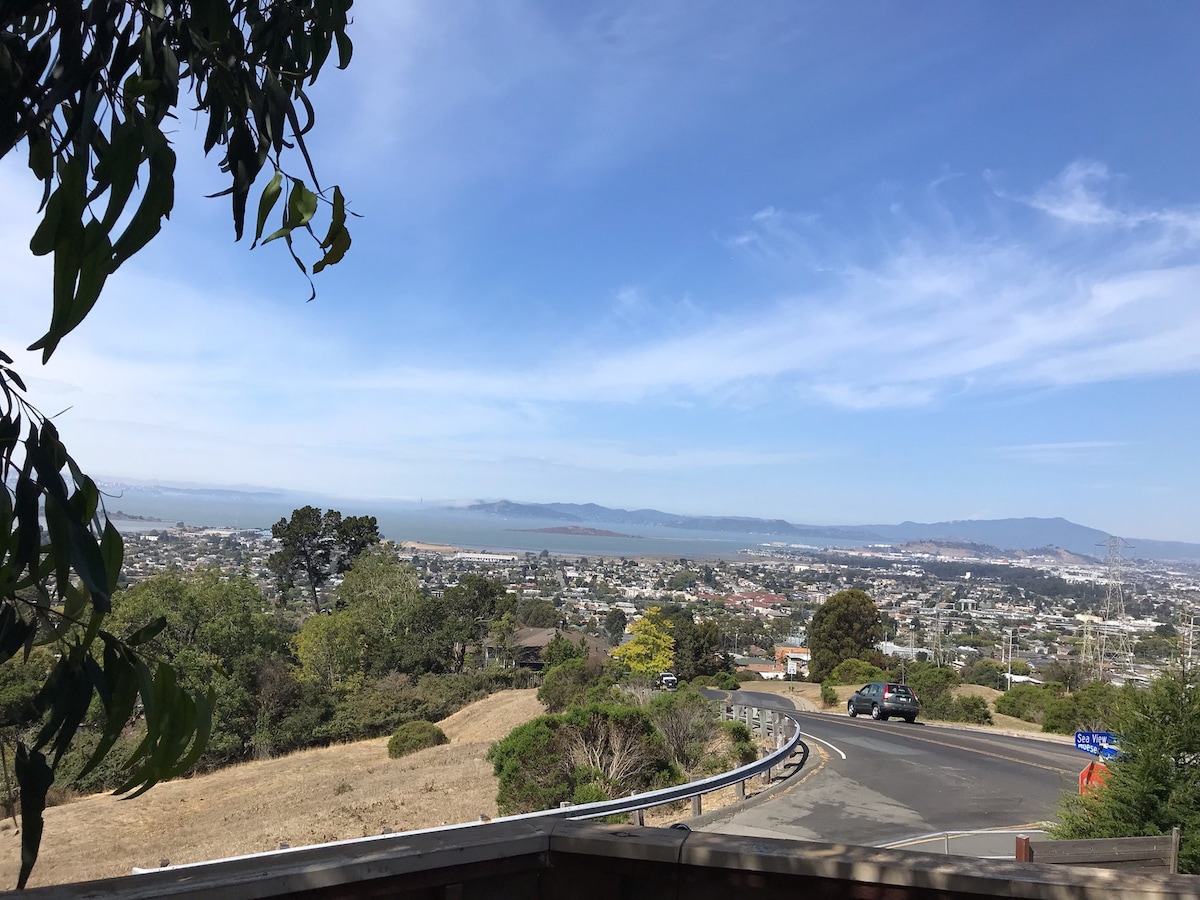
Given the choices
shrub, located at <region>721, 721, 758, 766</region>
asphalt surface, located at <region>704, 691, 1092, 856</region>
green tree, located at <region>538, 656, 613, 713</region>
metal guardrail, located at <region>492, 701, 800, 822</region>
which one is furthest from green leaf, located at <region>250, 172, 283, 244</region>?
green tree, located at <region>538, 656, 613, 713</region>

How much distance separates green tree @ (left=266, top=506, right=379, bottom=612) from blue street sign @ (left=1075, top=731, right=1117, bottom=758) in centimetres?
4632

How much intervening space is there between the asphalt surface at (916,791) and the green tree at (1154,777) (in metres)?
2.25

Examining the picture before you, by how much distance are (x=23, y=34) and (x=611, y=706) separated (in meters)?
13.0

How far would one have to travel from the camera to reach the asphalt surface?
413 inches

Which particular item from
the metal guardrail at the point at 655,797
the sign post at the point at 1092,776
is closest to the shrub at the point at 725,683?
the metal guardrail at the point at 655,797

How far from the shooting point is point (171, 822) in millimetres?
15602

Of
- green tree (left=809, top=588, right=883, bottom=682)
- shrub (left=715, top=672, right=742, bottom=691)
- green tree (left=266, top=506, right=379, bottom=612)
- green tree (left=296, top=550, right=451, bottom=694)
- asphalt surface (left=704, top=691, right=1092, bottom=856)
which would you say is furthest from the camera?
green tree (left=266, top=506, right=379, bottom=612)

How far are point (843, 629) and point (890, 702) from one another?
81.2 ft

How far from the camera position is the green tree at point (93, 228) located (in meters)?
1.43

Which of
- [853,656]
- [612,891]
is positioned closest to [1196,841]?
[612,891]

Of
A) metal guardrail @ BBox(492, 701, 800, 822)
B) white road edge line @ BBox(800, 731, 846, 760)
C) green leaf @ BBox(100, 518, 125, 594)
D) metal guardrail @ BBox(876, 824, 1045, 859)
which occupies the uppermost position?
green leaf @ BBox(100, 518, 125, 594)

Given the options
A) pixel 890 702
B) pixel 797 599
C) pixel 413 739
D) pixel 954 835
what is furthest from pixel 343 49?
pixel 797 599

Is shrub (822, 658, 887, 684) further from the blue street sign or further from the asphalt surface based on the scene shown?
the blue street sign

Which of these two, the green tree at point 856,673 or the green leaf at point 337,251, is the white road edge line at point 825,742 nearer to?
the green leaf at point 337,251
